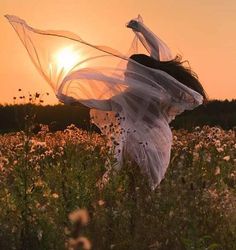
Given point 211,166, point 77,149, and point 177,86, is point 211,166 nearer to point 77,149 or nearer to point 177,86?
point 177,86

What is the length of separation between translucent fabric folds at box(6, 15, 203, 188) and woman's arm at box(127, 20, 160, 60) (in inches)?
30.9

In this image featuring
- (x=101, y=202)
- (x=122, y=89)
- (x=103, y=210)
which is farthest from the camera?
(x=122, y=89)

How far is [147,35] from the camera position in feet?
28.1

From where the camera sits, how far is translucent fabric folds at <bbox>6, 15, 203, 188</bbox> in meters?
7.50

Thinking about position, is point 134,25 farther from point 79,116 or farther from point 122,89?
point 79,116

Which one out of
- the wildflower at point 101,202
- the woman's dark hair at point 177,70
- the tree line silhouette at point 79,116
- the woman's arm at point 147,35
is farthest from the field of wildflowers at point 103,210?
the tree line silhouette at point 79,116

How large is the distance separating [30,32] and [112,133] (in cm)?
146

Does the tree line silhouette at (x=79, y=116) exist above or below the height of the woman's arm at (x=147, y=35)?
below

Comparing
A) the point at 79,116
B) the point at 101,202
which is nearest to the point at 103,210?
the point at 101,202

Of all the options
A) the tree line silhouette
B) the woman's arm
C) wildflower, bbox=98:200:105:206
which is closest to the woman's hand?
the woman's arm

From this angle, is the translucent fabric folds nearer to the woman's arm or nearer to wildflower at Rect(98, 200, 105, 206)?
the woman's arm

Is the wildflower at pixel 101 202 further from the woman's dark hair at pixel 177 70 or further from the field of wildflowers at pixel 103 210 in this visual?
the woman's dark hair at pixel 177 70

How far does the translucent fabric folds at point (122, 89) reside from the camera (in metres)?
7.50

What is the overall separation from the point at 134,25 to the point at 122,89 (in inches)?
42.6
